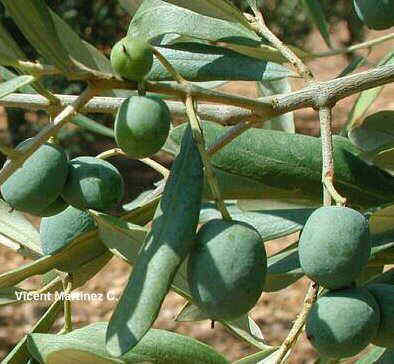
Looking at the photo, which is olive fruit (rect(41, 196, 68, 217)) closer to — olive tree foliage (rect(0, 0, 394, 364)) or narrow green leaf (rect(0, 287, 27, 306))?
olive tree foliage (rect(0, 0, 394, 364))

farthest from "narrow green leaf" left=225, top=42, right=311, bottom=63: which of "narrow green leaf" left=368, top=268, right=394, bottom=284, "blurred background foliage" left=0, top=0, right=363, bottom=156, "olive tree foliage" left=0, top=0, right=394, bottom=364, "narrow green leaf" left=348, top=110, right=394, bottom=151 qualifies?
"blurred background foliage" left=0, top=0, right=363, bottom=156

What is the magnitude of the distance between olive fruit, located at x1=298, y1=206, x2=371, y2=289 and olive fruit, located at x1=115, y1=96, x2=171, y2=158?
0.38 ft

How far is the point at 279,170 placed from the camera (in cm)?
81

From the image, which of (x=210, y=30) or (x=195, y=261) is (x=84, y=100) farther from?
(x=210, y=30)

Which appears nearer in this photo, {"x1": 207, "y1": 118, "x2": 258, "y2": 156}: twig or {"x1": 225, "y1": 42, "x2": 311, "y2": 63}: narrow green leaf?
{"x1": 207, "y1": 118, "x2": 258, "y2": 156}: twig

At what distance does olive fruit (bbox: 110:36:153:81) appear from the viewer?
0.55 m

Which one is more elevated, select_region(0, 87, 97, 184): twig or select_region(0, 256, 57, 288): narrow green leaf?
select_region(0, 87, 97, 184): twig

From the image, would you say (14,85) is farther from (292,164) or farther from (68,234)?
(292,164)

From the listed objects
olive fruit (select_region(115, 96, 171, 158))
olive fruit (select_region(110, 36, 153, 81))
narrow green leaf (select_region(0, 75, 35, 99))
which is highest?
narrow green leaf (select_region(0, 75, 35, 99))

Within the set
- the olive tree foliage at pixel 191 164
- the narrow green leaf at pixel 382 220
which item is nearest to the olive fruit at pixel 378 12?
the olive tree foliage at pixel 191 164

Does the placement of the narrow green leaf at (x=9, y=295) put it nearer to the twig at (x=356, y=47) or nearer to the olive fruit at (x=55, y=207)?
the olive fruit at (x=55, y=207)

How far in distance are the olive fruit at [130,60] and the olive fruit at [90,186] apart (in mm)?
167

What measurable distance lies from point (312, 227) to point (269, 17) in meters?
5.11

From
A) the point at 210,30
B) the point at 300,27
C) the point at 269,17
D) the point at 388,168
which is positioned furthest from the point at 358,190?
the point at 300,27
